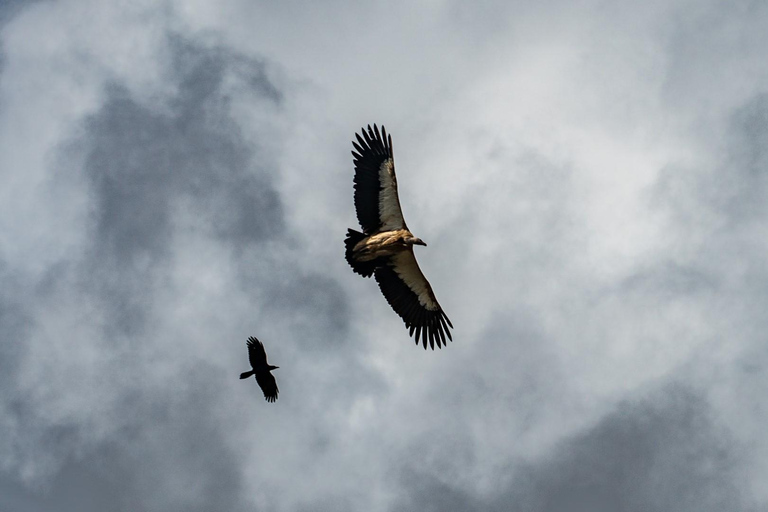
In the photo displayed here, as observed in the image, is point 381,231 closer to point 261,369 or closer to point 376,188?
point 376,188

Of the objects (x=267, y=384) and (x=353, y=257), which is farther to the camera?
(x=267, y=384)

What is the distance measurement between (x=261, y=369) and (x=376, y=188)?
10918 millimetres

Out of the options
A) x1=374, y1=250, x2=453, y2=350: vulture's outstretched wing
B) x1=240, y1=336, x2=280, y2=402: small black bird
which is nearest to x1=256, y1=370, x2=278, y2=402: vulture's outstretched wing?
x1=240, y1=336, x2=280, y2=402: small black bird

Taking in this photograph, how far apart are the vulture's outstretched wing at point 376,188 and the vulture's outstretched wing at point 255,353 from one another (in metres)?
8.08

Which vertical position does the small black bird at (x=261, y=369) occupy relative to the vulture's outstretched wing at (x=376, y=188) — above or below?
below

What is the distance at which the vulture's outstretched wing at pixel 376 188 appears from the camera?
53344mm

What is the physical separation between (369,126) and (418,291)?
27.4 feet

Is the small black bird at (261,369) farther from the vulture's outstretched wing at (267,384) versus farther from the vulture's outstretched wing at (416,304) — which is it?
the vulture's outstretched wing at (416,304)

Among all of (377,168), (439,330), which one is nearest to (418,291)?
(439,330)

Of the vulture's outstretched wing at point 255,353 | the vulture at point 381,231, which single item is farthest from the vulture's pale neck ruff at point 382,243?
the vulture's outstretched wing at point 255,353

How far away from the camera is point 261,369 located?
56.5 meters

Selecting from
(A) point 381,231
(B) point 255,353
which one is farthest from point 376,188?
(B) point 255,353

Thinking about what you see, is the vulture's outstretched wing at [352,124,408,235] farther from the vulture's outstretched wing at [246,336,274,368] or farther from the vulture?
the vulture's outstretched wing at [246,336,274,368]

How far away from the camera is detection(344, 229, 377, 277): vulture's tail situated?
53.1m
